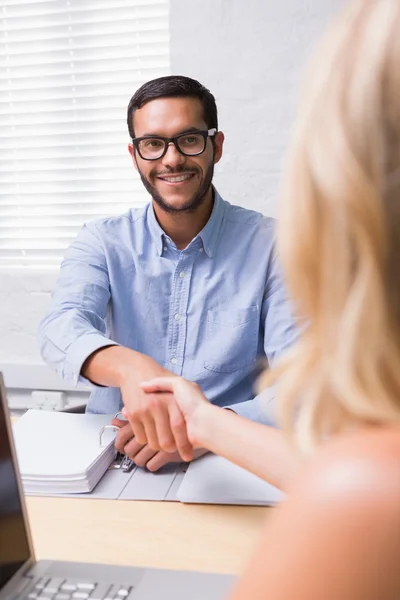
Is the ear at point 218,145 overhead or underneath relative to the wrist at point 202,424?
overhead

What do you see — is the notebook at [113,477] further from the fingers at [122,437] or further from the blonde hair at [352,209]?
the blonde hair at [352,209]

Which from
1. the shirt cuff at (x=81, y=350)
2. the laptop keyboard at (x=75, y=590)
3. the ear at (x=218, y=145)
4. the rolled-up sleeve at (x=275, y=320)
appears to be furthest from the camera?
the ear at (x=218, y=145)

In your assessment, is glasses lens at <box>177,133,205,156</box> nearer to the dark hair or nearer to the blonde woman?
the dark hair

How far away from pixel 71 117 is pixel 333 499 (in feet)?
7.18

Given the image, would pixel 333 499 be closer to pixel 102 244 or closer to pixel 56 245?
pixel 102 244

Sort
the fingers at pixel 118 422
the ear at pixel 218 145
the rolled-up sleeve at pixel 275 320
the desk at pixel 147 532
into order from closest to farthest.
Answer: the desk at pixel 147 532 → the fingers at pixel 118 422 → the rolled-up sleeve at pixel 275 320 → the ear at pixel 218 145

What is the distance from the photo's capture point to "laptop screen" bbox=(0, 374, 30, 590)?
0.76m

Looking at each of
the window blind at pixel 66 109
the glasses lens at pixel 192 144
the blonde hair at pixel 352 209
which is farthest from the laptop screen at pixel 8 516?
the window blind at pixel 66 109

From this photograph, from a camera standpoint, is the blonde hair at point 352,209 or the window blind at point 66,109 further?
the window blind at point 66,109

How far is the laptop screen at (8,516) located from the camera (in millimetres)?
762

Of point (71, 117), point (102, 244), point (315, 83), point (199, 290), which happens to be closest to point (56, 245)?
point (71, 117)

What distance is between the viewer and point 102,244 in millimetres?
1715

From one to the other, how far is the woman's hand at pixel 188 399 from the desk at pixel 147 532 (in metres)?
0.13

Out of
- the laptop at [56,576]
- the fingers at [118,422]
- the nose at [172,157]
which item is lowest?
the fingers at [118,422]
